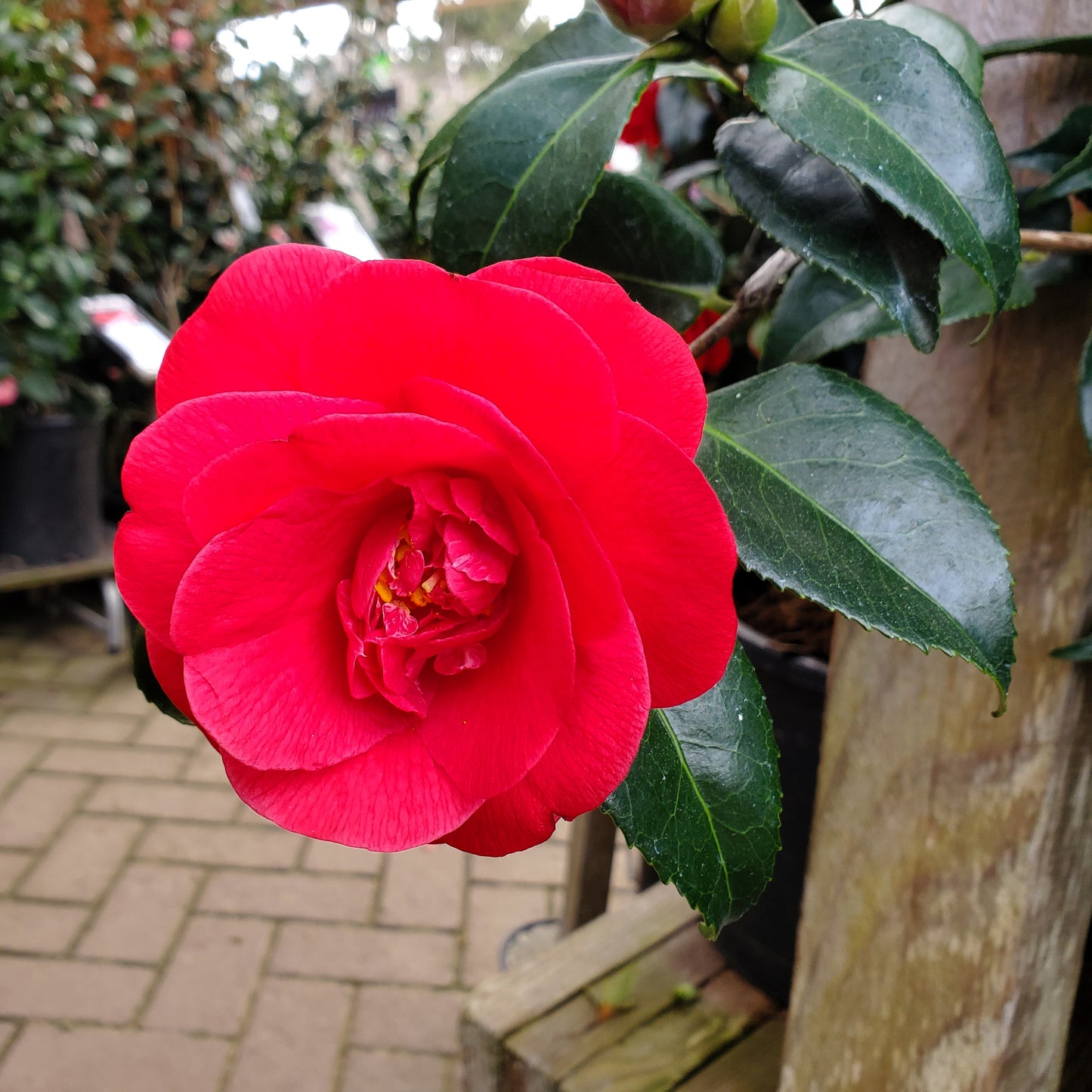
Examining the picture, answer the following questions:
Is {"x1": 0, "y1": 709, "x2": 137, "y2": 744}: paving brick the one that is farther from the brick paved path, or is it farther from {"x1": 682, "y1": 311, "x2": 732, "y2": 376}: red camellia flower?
{"x1": 682, "y1": 311, "x2": 732, "y2": 376}: red camellia flower

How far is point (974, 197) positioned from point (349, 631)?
1.12 ft

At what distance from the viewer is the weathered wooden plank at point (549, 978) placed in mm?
953

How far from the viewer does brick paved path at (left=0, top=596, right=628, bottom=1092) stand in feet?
5.15

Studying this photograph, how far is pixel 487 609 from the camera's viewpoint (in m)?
0.37

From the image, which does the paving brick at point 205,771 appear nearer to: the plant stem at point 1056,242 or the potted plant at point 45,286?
the potted plant at point 45,286

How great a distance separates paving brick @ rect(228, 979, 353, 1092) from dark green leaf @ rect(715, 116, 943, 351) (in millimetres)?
1591

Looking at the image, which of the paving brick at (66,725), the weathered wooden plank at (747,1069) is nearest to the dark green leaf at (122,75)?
the paving brick at (66,725)

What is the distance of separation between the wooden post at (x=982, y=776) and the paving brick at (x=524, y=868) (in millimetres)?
1409

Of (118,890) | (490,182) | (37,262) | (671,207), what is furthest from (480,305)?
(37,262)

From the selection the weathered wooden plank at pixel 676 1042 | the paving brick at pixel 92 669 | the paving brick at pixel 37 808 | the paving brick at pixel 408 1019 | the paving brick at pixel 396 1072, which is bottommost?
the paving brick at pixel 92 669

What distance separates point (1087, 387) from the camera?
1.67 ft

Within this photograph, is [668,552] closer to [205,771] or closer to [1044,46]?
[1044,46]

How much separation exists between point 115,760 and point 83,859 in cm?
40

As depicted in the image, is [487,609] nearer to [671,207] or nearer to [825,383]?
[825,383]
